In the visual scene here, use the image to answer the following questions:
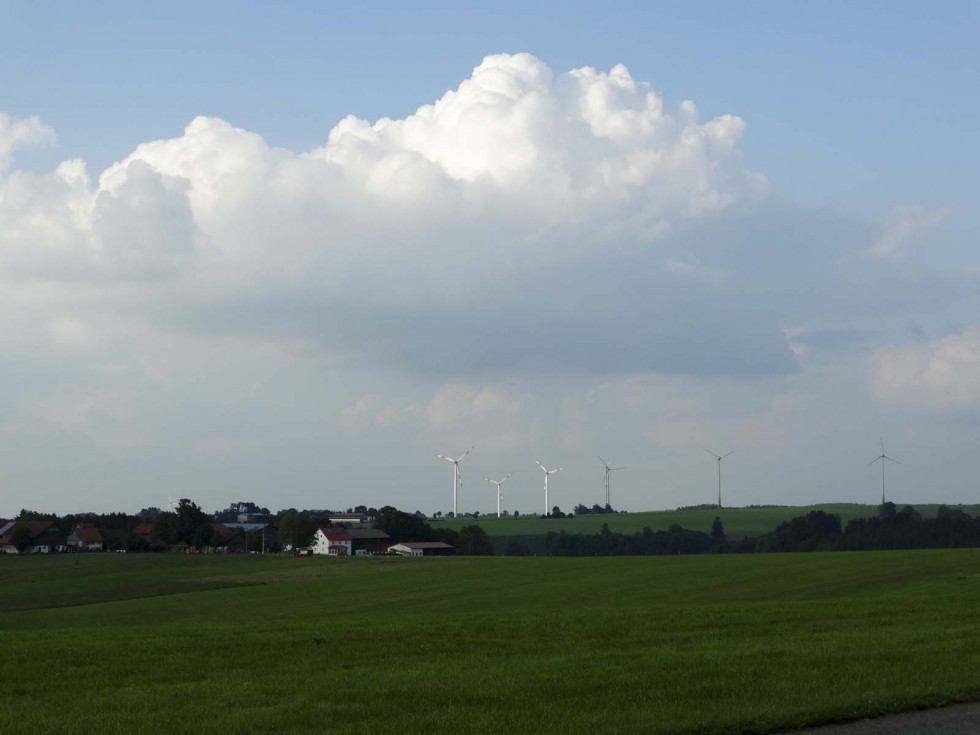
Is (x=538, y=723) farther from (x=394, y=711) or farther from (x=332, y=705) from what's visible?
(x=332, y=705)

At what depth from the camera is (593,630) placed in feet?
Answer: 81.7

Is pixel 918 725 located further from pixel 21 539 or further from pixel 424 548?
pixel 21 539

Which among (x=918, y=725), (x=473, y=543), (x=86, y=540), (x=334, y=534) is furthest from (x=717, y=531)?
(x=918, y=725)

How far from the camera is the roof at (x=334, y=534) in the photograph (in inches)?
7377

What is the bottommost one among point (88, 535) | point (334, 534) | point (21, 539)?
point (334, 534)

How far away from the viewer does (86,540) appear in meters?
191

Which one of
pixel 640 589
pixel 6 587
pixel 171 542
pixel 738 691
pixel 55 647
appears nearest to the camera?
pixel 738 691

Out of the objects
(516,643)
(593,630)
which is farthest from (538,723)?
(593,630)

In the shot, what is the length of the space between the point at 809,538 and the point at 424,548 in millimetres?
62188

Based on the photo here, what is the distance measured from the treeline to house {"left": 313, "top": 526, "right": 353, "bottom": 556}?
29.2 m

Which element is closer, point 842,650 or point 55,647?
point 842,650

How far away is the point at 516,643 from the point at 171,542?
156 metres

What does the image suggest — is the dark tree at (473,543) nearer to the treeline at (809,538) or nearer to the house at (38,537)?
the treeline at (809,538)

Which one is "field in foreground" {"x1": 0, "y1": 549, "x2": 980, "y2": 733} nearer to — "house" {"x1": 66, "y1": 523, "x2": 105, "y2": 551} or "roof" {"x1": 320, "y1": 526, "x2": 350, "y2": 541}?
"roof" {"x1": 320, "y1": 526, "x2": 350, "y2": 541}
